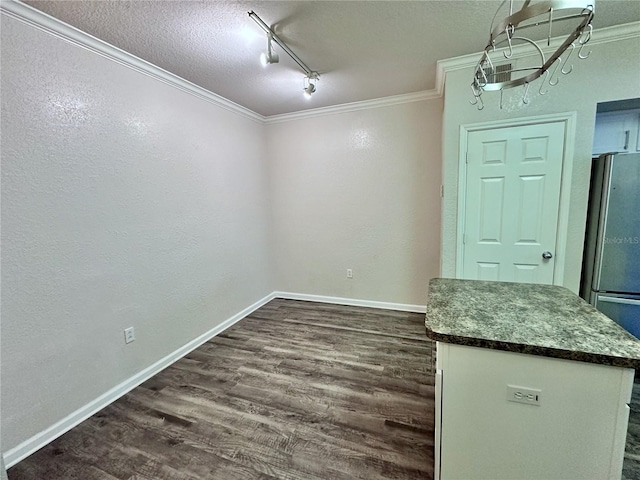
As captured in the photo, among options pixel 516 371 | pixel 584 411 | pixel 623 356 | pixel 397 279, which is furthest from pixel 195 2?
pixel 397 279

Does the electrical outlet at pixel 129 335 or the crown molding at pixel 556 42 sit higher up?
the crown molding at pixel 556 42

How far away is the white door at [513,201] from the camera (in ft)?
7.43

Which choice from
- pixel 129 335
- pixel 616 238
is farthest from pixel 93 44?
pixel 616 238

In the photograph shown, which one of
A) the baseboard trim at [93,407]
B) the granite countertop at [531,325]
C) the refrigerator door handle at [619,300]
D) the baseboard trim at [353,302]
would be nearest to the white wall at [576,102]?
the refrigerator door handle at [619,300]

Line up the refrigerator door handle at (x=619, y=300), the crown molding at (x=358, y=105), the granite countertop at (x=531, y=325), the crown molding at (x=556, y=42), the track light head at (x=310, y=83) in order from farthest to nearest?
1. the crown molding at (x=358, y=105)
2. the track light head at (x=310, y=83)
3. the refrigerator door handle at (x=619, y=300)
4. the crown molding at (x=556, y=42)
5. the granite countertop at (x=531, y=325)

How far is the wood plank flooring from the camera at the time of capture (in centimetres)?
156

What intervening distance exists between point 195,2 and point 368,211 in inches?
102

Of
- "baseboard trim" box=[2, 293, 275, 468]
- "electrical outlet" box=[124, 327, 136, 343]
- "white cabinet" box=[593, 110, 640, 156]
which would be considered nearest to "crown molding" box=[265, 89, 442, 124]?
"white cabinet" box=[593, 110, 640, 156]

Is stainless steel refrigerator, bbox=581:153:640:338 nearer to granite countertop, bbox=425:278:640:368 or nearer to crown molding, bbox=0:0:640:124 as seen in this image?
crown molding, bbox=0:0:640:124

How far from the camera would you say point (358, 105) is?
3.44 meters

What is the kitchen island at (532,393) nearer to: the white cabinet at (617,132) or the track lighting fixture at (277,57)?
the track lighting fixture at (277,57)

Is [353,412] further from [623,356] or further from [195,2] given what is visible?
[195,2]

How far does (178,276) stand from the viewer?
2.69m

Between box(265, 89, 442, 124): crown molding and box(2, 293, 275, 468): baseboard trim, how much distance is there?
280 cm
